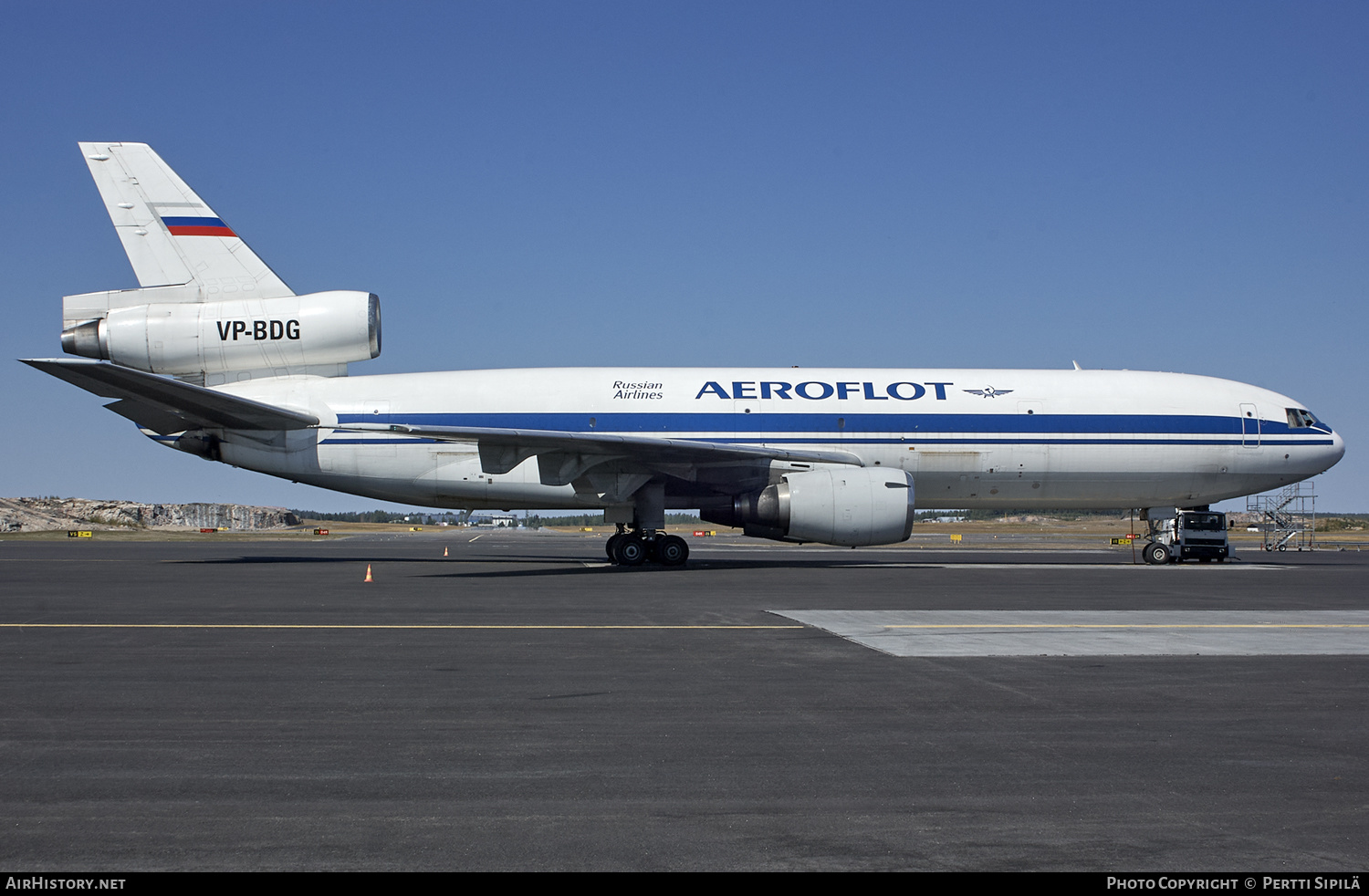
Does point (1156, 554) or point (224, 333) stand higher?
point (224, 333)

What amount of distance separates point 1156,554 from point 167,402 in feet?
77.1

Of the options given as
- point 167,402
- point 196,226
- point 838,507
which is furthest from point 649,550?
point 196,226

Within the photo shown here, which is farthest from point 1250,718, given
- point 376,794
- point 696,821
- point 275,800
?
point 275,800

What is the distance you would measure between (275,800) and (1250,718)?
5.98 meters

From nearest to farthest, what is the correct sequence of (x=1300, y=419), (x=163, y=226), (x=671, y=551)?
(x=671, y=551) < (x=163, y=226) < (x=1300, y=419)

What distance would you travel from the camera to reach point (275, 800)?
4.68 metres

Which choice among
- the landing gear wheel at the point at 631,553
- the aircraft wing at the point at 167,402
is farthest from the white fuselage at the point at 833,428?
the landing gear wheel at the point at 631,553

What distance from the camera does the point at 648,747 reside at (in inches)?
228

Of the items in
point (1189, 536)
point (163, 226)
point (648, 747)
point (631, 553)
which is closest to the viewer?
point (648, 747)

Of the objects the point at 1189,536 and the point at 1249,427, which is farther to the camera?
the point at 1189,536

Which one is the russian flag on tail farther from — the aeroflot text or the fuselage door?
the fuselage door

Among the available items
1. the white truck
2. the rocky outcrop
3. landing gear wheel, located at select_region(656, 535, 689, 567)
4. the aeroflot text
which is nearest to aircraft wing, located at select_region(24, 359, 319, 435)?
landing gear wheel, located at select_region(656, 535, 689, 567)

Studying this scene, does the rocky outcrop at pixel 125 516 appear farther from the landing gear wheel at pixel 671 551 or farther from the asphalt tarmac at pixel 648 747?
the asphalt tarmac at pixel 648 747

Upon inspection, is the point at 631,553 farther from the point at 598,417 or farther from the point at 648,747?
the point at 648,747
